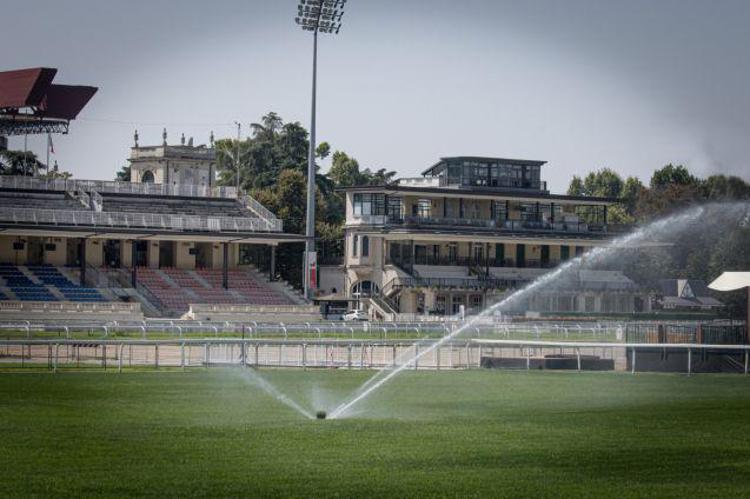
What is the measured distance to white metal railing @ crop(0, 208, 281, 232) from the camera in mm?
77875

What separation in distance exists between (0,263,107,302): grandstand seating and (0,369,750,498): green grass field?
41.7 meters

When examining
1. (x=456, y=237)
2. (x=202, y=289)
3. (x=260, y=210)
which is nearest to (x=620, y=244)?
(x=456, y=237)

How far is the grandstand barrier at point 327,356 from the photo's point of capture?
3994cm

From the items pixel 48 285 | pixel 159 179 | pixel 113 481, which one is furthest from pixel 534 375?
pixel 159 179

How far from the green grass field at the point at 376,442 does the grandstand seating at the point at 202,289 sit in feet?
153

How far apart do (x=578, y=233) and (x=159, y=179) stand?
32.1 metres

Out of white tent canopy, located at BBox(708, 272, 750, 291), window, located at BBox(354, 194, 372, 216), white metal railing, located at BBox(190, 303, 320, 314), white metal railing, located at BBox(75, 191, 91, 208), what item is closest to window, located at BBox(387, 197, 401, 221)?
window, located at BBox(354, 194, 372, 216)

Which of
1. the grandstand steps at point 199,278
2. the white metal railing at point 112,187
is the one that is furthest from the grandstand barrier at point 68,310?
the white metal railing at point 112,187

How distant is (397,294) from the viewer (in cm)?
9131

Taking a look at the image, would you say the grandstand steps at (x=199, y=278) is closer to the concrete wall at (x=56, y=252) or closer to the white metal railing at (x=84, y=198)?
the white metal railing at (x=84, y=198)

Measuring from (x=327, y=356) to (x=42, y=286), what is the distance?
34.2 metres

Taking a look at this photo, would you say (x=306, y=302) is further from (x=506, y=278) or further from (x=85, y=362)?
(x=85, y=362)

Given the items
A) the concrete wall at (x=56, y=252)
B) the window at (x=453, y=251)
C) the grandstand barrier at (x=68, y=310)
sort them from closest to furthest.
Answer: the grandstand barrier at (x=68, y=310), the concrete wall at (x=56, y=252), the window at (x=453, y=251)

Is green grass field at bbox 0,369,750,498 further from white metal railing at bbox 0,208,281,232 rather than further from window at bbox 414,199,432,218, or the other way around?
window at bbox 414,199,432,218
